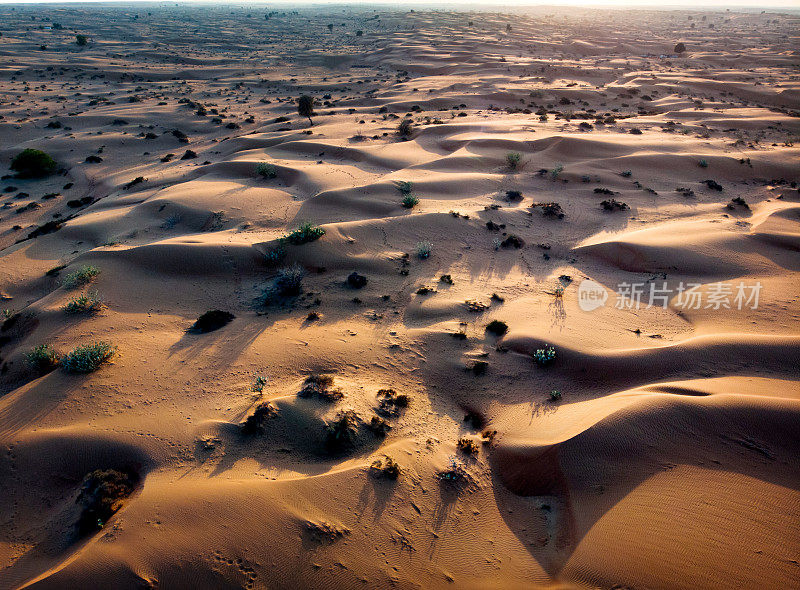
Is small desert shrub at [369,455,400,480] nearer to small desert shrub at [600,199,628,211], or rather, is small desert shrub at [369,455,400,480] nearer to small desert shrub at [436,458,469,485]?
small desert shrub at [436,458,469,485]

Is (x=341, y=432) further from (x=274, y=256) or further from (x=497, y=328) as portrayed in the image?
(x=274, y=256)

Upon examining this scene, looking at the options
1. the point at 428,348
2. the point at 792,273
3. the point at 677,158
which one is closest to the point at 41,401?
the point at 428,348

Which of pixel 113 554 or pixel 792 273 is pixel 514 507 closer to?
pixel 113 554

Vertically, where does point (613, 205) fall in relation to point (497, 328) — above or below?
above

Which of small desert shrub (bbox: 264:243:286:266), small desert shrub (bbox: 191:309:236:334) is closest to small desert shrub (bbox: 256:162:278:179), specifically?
small desert shrub (bbox: 264:243:286:266)

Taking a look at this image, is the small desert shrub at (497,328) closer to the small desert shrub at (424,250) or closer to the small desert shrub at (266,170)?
the small desert shrub at (424,250)

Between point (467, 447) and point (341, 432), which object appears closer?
point (341, 432)

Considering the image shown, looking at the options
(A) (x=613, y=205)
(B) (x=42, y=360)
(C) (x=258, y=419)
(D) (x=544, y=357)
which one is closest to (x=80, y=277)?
(B) (x=42, y=360)
